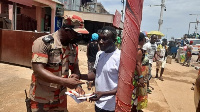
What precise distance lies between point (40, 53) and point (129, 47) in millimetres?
1078

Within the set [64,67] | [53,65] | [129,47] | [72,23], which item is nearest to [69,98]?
[64,67]

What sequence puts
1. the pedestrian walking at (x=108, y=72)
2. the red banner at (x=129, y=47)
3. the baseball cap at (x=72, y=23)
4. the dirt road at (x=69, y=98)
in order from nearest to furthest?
1. the red banner at (x=129, y=47)
2. the baseball cap at (x=72, y=23)
3. the pedestrian walking at (x=108, y=72)
4. the dirt road at (x=69, y=98)

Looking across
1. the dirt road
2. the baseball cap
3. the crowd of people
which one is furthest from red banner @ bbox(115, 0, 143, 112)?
the dirt road

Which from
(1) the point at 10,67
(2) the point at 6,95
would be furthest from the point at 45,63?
(1) the point at 10,67

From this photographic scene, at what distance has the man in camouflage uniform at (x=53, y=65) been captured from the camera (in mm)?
1867

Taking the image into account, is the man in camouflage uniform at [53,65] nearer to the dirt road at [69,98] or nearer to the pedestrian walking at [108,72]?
the pedestrian walking at [108,72]

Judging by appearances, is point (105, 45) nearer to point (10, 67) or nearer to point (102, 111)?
point (102, 111)

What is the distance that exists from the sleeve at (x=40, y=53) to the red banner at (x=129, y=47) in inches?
37.9

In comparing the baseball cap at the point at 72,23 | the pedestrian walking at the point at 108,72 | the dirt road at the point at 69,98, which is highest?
the baseball cap at the point at 72,23

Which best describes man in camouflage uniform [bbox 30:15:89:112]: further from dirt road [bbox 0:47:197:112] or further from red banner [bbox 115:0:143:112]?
dirt road [bbox 0:47:197:112]

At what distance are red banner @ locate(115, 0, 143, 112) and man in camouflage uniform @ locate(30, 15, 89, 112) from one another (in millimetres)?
739

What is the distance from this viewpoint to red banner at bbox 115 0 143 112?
121 centimetres

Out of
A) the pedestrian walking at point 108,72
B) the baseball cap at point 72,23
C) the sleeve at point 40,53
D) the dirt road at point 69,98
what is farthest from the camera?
the dirt road at point 69,98

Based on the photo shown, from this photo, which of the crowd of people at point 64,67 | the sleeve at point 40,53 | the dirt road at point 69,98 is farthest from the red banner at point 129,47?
the dirt road at point 69,98
